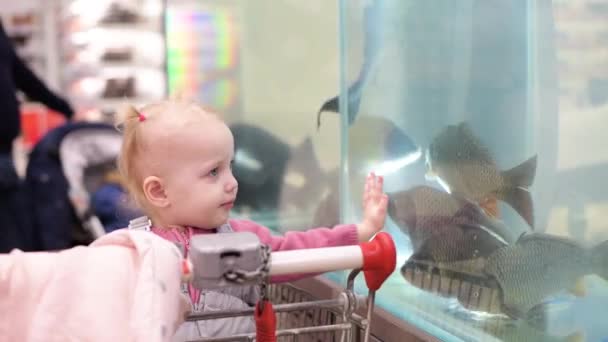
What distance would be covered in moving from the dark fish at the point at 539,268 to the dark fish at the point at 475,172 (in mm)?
34

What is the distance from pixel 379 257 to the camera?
28.4 inches

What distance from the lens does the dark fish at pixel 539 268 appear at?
0.75 meters

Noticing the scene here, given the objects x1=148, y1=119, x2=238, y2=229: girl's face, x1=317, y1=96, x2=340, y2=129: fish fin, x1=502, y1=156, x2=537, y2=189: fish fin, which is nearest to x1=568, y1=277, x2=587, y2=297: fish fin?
x1=502, y1=156, x2=537, y2=189: fish fin

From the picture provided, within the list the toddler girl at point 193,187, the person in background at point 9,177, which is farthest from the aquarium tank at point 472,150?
the person in background at point 9,177

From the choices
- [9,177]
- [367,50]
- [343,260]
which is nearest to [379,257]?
[343,260]

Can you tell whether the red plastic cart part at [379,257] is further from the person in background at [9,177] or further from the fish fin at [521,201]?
the person in background at [9,177]

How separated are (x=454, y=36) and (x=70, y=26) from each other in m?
2.98

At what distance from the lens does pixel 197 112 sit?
0.87 m

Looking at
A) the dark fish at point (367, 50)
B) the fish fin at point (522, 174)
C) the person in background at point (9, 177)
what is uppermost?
the dark fish at point (367, 50)

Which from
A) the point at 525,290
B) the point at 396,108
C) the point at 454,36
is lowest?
the point at 525,290

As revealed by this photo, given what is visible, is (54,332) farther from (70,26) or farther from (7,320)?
(70,26)

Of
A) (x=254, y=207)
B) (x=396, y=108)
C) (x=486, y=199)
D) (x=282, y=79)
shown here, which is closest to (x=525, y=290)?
(x=486, y=199)

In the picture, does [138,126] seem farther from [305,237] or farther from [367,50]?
[367,50]

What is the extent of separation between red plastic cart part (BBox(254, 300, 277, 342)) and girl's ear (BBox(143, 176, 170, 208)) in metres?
0.22
